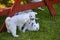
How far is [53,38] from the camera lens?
4688 millimetres

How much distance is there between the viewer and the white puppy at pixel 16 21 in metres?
4.73

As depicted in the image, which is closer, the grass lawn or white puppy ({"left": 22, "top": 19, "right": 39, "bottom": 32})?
the grass lawn

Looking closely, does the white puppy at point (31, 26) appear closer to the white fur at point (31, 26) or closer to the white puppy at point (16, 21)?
the white fur at point (31, 26)

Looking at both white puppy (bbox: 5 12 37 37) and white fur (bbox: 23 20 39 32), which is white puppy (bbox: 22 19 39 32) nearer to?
white fur (bbox: 23 20 39 32)

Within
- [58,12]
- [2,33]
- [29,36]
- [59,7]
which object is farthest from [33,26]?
[59,7]

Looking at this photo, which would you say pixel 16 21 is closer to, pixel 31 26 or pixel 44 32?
pixel 31 26

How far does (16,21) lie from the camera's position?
15.9ft

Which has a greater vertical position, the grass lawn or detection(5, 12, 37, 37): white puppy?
detection(5, 12, 37, 37): white puppy

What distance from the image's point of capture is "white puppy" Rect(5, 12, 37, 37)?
4.73 meters

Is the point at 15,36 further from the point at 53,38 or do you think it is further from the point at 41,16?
the point at 41,16

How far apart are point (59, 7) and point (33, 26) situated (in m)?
1.71

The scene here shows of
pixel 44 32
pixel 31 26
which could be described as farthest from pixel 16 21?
pixel 44 32

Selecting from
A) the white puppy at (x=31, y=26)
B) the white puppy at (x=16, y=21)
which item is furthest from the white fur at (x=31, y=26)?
the white puppy at (x=16, y=21)

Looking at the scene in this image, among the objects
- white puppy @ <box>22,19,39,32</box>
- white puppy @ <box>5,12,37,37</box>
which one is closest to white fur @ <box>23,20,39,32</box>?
white puppy @ <box>22,19,39,32</box>
